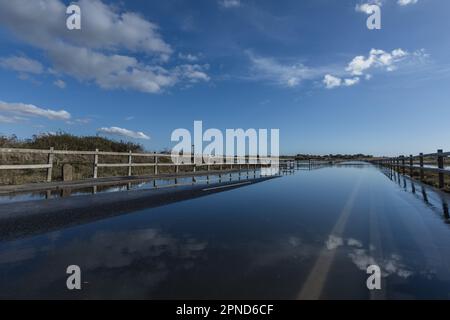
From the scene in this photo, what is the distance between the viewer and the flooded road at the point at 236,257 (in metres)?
3.00

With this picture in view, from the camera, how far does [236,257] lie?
396cm

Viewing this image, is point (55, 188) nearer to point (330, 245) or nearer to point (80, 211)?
point (80, 211)

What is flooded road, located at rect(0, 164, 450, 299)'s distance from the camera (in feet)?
9.84

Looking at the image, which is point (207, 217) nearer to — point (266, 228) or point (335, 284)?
point (266, 228)

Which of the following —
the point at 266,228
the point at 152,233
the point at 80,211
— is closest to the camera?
the point at 152,233

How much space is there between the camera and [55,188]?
41.0ft

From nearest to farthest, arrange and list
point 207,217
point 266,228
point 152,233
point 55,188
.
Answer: point 152,233, point 266,228, point 207,217, point 55,188

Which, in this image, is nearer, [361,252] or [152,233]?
[361,252]
